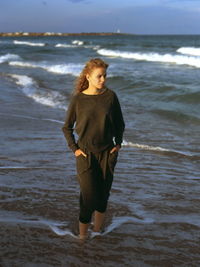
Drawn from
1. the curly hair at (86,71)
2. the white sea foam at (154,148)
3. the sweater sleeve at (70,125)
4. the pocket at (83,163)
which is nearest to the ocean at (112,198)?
the white sea foam at (154,148)

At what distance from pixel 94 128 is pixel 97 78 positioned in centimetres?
39

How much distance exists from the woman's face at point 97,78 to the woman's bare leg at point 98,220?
1.11 metres

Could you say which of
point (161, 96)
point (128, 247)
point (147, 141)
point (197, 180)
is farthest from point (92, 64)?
point (161, 96)

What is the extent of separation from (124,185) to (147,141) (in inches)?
103

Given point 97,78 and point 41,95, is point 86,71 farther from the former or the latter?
point 41,95

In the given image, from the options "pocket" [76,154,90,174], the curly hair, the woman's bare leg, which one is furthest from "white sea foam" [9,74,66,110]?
"pocket" [76,154,90,174]

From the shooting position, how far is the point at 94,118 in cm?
328

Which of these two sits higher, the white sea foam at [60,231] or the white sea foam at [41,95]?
the white sea foam at [41,95]

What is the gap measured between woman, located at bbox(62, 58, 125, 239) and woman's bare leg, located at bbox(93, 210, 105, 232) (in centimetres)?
24

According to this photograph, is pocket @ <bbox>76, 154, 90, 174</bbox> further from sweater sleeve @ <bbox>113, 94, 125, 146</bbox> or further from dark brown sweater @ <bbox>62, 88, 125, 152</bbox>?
sweater sleeve @ <bbox>113, 94, 125, 146</bbox>

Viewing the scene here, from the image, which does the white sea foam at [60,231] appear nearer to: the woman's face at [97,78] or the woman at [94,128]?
the woman at [94,128]

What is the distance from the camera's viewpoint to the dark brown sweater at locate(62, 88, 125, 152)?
327 centimetres

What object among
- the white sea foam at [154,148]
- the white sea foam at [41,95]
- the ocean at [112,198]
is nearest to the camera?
the ocean at [112,198]

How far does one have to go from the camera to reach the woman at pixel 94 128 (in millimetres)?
3279
